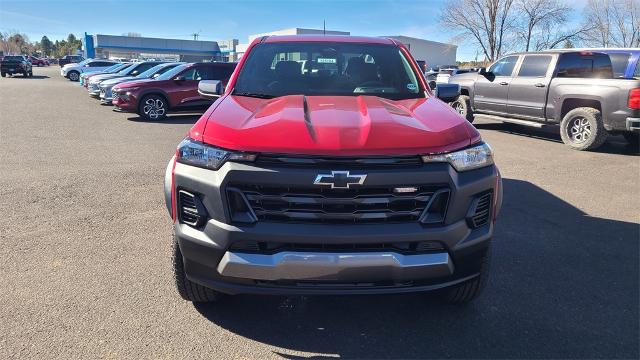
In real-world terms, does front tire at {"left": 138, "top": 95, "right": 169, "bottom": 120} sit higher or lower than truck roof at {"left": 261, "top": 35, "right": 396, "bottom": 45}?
lower

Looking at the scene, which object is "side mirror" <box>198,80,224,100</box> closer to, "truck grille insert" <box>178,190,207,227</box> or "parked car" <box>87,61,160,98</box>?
"truck grille insert" <box>178,190,207,227</box>

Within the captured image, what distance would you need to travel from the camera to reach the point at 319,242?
97.0 inches

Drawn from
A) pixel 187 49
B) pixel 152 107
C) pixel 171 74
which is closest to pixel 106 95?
pixel 152 107

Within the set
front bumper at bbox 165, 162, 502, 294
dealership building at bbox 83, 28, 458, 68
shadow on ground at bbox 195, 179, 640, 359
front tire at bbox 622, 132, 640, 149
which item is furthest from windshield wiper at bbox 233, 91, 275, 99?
dealership building at bbox 83, 28, 458, 68

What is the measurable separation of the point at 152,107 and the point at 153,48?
7723 cm

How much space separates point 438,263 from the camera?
2.54 metres

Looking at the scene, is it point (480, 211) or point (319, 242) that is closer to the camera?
point (319, 242)

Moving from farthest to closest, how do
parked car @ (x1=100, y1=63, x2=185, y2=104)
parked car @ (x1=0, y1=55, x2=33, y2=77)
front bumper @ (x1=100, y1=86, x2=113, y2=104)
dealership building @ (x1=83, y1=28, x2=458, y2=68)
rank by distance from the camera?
dealership building @ (x1=83, y1=28, x2=458, y2=68)
parked car @ (x1=0, y1=55, x2=33, y2=77)
front bumper @ (x1=100, y1=86, x2=113, y2=104)
parked car @ (x1=100, y1=63, x2=185, y2=104)

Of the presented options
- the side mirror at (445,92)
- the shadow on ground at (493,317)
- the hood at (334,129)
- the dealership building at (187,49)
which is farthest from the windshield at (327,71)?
the dealership building at (187,49)

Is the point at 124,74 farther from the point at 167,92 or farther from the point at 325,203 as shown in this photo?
the point at 325,203

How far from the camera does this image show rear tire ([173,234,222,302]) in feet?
9.58

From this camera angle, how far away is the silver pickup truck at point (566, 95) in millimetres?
8742

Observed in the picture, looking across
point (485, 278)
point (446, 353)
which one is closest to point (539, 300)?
point (485, 278)

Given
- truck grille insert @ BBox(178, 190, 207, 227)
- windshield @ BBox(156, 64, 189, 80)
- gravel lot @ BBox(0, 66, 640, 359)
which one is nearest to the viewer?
truck grille insert @ BBox(178, 190, 207, 227)
